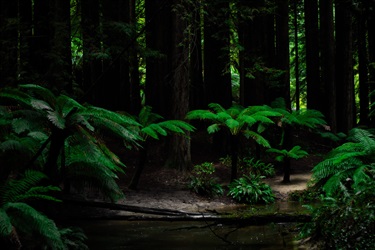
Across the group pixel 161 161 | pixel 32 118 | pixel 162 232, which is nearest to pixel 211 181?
pixel 161 161

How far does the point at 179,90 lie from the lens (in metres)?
11.9

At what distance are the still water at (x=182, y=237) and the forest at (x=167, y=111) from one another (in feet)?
2.32

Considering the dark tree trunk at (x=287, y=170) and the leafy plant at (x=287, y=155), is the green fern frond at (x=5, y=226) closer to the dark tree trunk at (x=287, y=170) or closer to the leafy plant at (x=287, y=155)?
the leafy plant at (x=287, y=155)

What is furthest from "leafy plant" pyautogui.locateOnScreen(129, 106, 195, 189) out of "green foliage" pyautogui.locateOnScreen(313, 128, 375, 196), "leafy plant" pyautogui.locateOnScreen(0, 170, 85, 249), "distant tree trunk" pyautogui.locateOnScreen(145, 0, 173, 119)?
"leafy plant" pyautogui.locateOnScreen(0, 170, 85, 249)

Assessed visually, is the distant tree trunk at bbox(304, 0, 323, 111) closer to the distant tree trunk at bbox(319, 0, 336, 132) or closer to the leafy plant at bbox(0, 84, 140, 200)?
the distant tree trunk at bbox(319, 0, 336, 132)

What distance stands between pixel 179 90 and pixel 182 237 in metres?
6.01

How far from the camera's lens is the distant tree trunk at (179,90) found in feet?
38.8

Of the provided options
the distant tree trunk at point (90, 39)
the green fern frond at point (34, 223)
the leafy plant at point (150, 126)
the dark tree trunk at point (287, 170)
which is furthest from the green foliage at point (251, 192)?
the green fern frond at point (34, 223)

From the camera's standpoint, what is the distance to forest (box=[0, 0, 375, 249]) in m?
4.86

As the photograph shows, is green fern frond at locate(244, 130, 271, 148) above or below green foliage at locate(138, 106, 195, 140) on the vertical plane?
below

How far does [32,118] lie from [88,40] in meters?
6.52

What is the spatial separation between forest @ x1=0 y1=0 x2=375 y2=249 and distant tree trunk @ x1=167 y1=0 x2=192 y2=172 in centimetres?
3

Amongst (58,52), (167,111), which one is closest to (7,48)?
(58,52)

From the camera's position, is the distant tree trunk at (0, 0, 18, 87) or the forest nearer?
the forest
